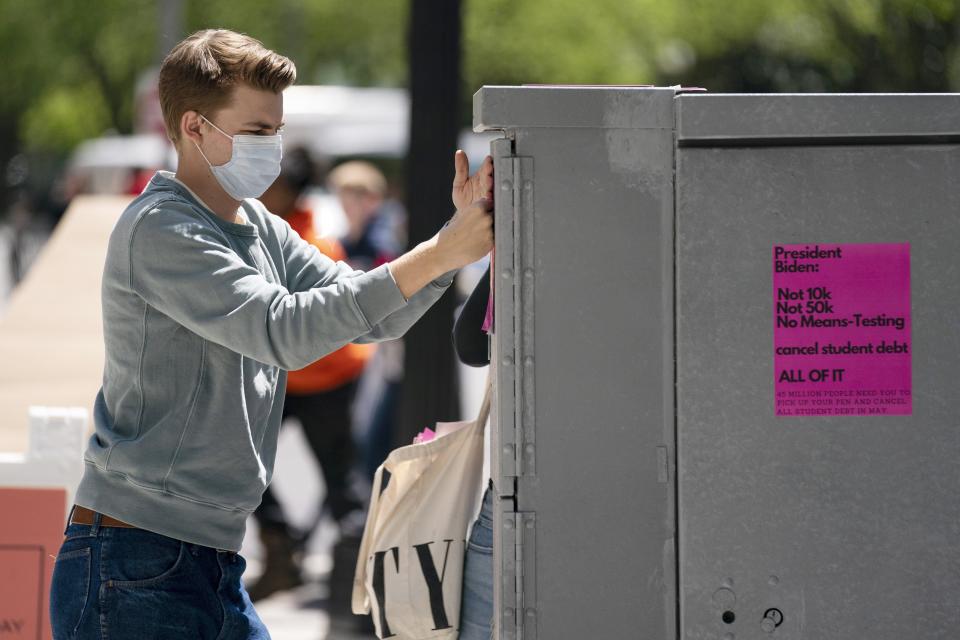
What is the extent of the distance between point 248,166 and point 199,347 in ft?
1.27

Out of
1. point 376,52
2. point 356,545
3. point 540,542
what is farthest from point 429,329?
point 376,52

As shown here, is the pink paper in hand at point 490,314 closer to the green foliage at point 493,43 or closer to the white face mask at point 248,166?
the white face mask at point 248,166

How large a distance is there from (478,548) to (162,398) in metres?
→ 0.73

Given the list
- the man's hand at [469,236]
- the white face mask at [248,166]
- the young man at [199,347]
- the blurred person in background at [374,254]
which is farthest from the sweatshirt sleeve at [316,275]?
the blurred person in background at [374,254]

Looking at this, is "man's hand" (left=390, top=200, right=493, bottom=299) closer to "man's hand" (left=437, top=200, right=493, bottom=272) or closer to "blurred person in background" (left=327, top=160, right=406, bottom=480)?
"man's hand" (left=437, top=200, right=493, bottom=272)

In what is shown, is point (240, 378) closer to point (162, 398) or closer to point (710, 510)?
point (162, 398)

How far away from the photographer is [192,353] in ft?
8.77

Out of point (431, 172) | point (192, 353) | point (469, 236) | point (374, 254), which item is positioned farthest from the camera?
point (374, 254)

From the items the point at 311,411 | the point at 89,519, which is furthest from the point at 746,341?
the point at 311,411

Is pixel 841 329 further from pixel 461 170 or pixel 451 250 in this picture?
pixel 461 170

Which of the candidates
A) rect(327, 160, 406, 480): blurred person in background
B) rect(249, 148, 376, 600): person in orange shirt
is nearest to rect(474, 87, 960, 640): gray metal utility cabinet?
rect(249, 148, 376, 600): person in orange shirt

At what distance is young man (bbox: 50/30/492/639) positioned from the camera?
101 inches

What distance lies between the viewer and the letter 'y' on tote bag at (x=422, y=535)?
2.83 metres

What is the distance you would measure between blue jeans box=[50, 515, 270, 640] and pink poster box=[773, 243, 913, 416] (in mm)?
1180
